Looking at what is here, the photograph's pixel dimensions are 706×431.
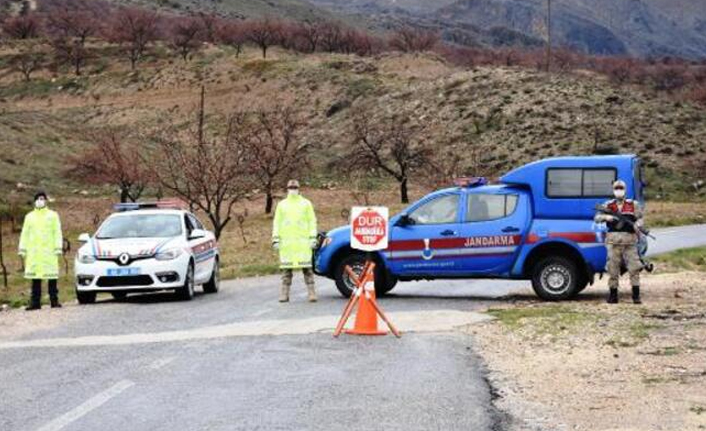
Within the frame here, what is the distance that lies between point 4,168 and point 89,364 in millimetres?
50309

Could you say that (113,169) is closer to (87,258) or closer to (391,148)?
(391,148)

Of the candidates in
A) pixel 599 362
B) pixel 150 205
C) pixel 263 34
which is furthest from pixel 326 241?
pixel 263 34

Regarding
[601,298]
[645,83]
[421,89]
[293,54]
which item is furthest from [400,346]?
[645,83]

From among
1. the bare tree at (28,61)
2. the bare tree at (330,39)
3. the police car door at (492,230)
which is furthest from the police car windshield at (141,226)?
the bare tree at (330,39)

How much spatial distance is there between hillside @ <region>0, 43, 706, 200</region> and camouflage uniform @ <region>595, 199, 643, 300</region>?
44.3m

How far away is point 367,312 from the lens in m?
13.9

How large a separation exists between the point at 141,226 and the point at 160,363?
29.1ft

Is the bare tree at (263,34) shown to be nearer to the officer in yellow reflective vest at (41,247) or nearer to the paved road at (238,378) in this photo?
the officer in yellow reflective vest at (41,247)

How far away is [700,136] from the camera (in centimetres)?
7331

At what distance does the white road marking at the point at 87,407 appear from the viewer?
8312mm

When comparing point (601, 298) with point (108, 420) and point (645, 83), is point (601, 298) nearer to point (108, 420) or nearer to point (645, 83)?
point (108, 420)

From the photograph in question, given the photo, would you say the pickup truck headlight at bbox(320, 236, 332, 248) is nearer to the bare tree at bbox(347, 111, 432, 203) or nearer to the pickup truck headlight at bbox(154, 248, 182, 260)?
the pickup truck headlight at bbox(154, 248, 182, 260)

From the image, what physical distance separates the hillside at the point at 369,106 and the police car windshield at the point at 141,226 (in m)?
38.3

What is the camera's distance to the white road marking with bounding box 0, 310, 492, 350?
13477 mm
